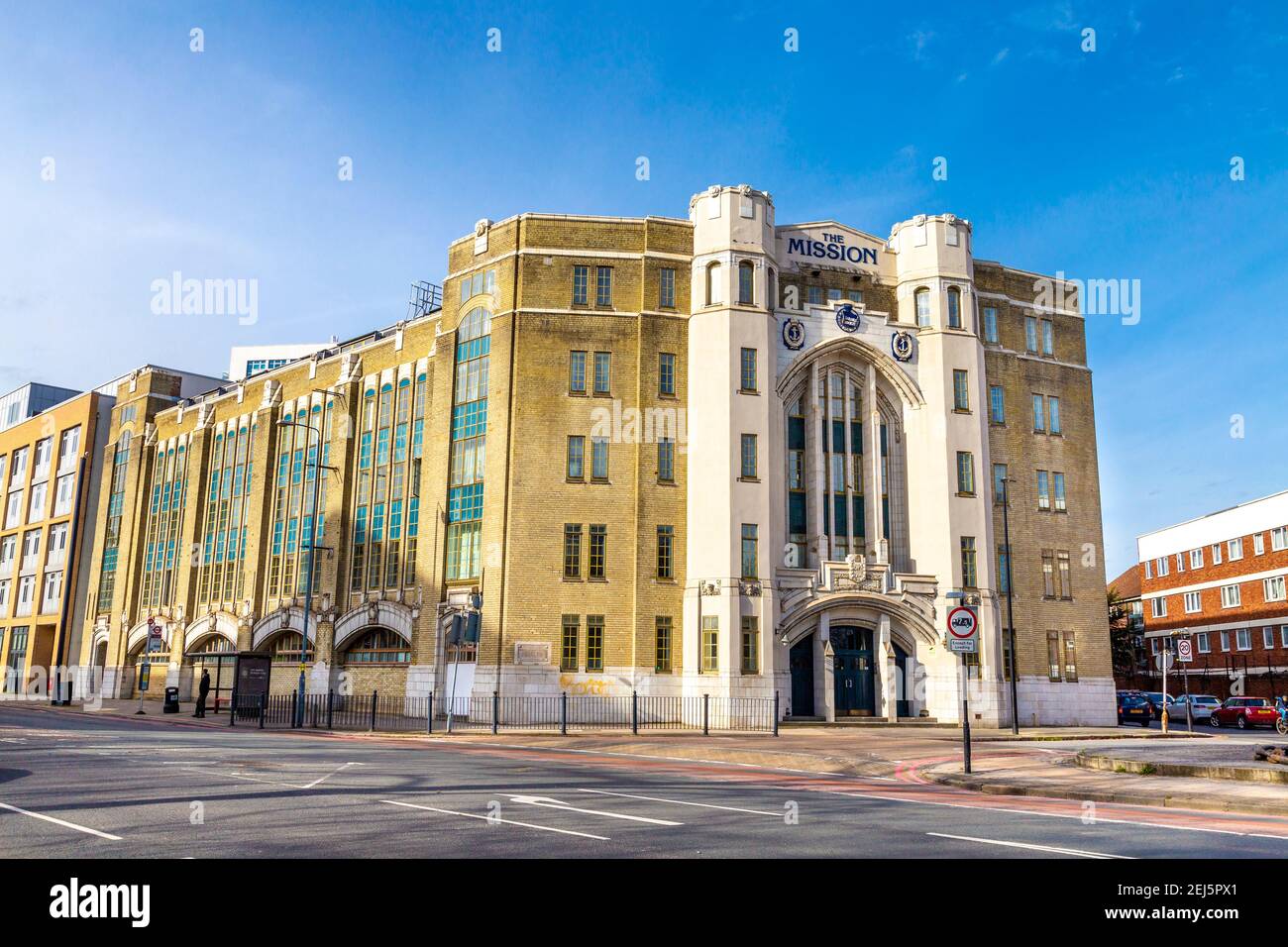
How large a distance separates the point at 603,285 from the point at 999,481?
18.9 metres

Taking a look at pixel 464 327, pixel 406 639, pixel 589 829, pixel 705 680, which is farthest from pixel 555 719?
pixel 589 829

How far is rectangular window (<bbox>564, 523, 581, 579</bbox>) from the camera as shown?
39.2m

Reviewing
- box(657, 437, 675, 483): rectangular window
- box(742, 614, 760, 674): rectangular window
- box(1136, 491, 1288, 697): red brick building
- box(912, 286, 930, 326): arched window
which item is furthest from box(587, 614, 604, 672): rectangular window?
box(1136, 491, 1288, 697): red brick building

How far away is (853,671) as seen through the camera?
3978cm

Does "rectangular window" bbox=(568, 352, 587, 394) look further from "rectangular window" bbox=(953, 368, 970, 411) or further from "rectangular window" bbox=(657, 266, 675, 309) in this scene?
"rectangular window" bbox=(953, 368, 970, 411)

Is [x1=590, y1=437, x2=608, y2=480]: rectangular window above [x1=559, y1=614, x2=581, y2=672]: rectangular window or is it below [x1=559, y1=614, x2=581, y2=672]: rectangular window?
above

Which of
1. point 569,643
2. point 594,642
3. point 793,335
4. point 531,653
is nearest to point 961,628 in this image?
point 594,642

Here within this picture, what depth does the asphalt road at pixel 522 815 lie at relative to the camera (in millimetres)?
9133

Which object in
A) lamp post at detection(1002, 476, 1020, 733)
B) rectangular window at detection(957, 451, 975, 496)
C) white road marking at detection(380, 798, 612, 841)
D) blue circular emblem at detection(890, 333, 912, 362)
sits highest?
blue circular emblem at detection(890, 333, 912, 362)

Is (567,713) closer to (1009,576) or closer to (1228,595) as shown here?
(1009,576)

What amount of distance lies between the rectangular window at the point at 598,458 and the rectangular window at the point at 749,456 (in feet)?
17.6

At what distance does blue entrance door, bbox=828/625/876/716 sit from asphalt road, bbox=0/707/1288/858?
2029cm
